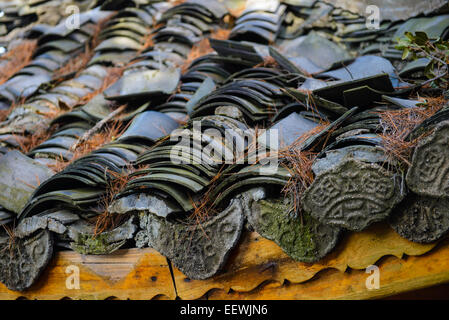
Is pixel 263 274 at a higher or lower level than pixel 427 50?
lower

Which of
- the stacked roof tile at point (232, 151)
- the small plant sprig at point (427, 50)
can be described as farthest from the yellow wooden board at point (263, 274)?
the small plant sprig at point (427, 50)

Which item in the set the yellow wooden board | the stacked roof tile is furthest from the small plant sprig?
the yellow wooden board

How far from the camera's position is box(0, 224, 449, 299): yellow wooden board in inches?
90.7

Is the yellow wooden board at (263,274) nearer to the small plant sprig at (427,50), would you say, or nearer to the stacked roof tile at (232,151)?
the stacked roof tile at (232,151)

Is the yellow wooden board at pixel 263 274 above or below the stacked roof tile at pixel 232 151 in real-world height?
below

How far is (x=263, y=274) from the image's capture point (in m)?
2.67

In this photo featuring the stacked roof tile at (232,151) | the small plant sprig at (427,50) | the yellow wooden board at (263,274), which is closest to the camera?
the stacked roof tile at (232,151)

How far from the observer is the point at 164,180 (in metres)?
2.70

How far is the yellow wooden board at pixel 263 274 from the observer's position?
2.30 metres

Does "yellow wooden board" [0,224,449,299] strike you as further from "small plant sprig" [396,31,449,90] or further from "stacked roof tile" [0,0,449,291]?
"small plant sprig" [396,31,449,90]

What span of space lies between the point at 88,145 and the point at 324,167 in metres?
2.02

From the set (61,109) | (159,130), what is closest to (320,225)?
(159,130)

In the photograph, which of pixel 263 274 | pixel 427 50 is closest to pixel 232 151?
pixel 263 274

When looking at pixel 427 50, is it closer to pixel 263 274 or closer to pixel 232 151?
pixel 232 151
